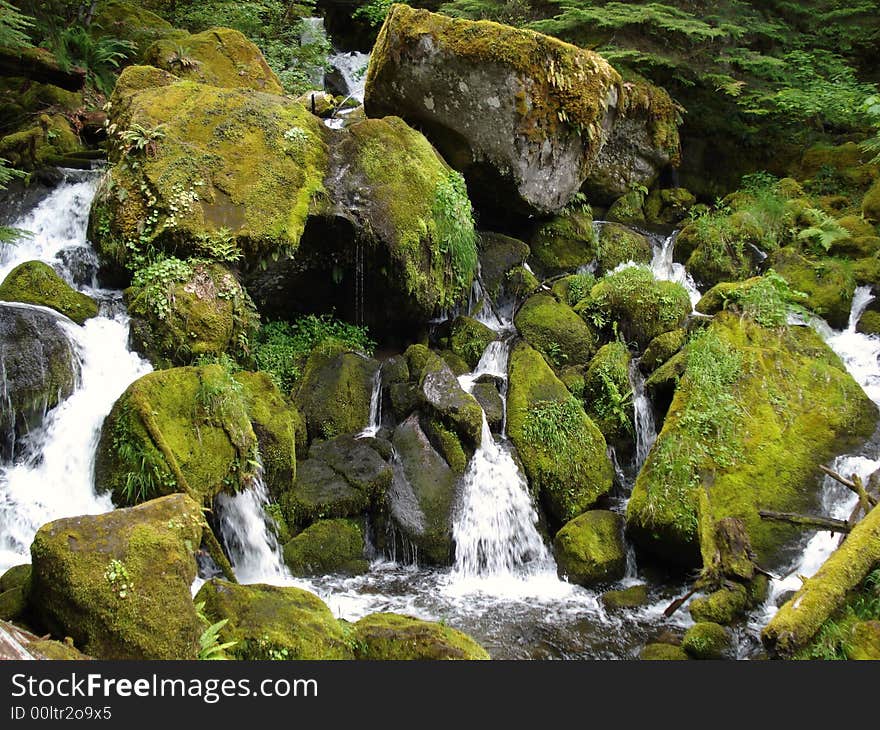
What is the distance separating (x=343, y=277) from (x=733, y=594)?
6529 millimetres

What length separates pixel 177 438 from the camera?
6.66m

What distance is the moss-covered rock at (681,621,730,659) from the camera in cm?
578

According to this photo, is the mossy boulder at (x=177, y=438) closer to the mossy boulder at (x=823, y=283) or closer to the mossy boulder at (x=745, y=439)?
the mossy boulder at (x=745, y=439)

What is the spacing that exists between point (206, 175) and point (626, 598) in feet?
22.9

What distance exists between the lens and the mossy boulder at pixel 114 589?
13.8 ft

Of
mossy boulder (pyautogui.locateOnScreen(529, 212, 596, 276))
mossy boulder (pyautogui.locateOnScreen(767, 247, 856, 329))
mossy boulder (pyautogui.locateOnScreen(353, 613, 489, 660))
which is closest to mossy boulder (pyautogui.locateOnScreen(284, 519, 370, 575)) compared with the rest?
mossy boulder (pyautogui.locateOnScreen(353, 613, 489, 660))

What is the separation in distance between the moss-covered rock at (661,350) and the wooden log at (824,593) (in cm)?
496

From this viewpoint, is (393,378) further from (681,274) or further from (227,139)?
(681,274)

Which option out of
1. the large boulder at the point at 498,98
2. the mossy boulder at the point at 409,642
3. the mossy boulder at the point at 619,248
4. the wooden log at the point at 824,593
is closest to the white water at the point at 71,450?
the mossy boulder at the point at 409,642

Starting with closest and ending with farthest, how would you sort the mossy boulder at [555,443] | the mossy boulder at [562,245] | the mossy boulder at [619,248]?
the mossy boulder at [555,443], the mossy boulder at [562,245], the mossy boulder at [619,248]

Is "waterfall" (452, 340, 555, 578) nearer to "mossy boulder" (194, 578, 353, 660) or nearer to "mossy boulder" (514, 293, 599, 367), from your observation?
"mossy boulder" (514, 293, 599, 367)

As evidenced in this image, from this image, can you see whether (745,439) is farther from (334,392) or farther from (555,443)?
(334,392)

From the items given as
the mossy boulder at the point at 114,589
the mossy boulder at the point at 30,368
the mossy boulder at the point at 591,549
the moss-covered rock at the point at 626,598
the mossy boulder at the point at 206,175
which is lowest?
the moss-covered rock at the point at 626,598

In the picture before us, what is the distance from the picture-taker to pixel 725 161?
17031 mm
